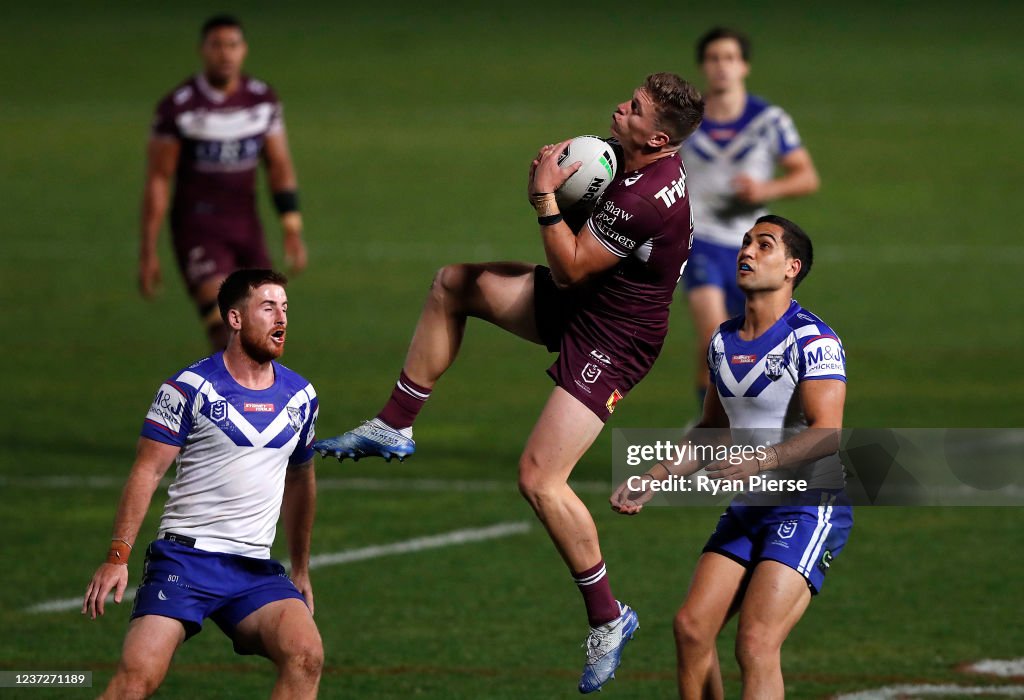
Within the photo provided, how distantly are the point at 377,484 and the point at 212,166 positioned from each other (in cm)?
271

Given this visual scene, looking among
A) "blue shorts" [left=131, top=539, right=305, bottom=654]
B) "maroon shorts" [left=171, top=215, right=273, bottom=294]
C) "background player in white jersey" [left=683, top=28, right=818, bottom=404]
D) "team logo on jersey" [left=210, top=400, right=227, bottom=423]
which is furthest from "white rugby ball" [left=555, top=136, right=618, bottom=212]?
"maroon shorts" [left=171, top=215, right=273, bottom=294]

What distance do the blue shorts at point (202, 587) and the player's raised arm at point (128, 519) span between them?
0.17 metres

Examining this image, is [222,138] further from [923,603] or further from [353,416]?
[923,603]

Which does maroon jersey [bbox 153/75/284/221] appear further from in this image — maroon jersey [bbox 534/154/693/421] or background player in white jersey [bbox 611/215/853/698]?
background player in white jersey [bbox 611/215/853/698]

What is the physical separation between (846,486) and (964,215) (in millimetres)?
21556

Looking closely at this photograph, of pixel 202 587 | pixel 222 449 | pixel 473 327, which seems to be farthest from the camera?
pixel 473 327

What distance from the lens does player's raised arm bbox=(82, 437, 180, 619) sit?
23.7 feet

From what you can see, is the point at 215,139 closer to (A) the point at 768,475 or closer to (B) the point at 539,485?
(B) the point at 539,485

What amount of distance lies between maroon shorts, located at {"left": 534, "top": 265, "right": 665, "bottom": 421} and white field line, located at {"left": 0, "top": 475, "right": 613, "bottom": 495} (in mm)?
5067

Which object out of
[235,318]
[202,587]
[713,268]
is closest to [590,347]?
[235,318]

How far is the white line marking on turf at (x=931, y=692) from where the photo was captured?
9.04 meters

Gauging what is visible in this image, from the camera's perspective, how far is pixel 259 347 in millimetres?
7555

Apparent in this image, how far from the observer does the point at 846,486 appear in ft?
26.9

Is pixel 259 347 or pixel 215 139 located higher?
pixel 259 347
